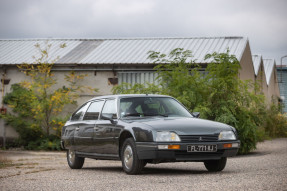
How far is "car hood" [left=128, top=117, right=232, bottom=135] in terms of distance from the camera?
919 centimetres

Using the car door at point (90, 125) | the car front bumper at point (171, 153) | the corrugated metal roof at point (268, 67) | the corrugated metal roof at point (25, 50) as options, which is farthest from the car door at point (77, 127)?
the corrugated metal roof at point (268, 67)

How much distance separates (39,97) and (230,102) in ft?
33.5

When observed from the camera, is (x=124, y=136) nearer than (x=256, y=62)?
Yes

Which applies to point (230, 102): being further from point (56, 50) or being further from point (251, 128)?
point (56, 50)

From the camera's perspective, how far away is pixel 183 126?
30.5ft

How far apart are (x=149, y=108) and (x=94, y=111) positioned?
4.70 feet

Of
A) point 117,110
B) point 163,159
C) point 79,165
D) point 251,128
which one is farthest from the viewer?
point 251,128

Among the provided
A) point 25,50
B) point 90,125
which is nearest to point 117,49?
point 25,50

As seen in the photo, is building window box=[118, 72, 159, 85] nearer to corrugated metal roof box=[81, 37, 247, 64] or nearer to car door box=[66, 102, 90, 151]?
corrugated metal roof box=[81, 37, 247, 64]

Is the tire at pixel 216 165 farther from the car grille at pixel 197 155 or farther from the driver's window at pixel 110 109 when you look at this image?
the driver's window at pixel 110 109

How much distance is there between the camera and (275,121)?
91.8ft

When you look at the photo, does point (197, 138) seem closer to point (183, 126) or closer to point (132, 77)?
point (183, 126)

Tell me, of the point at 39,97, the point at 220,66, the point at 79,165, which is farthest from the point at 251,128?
the point at 39,97

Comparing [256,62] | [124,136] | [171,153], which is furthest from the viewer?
[256,62]
